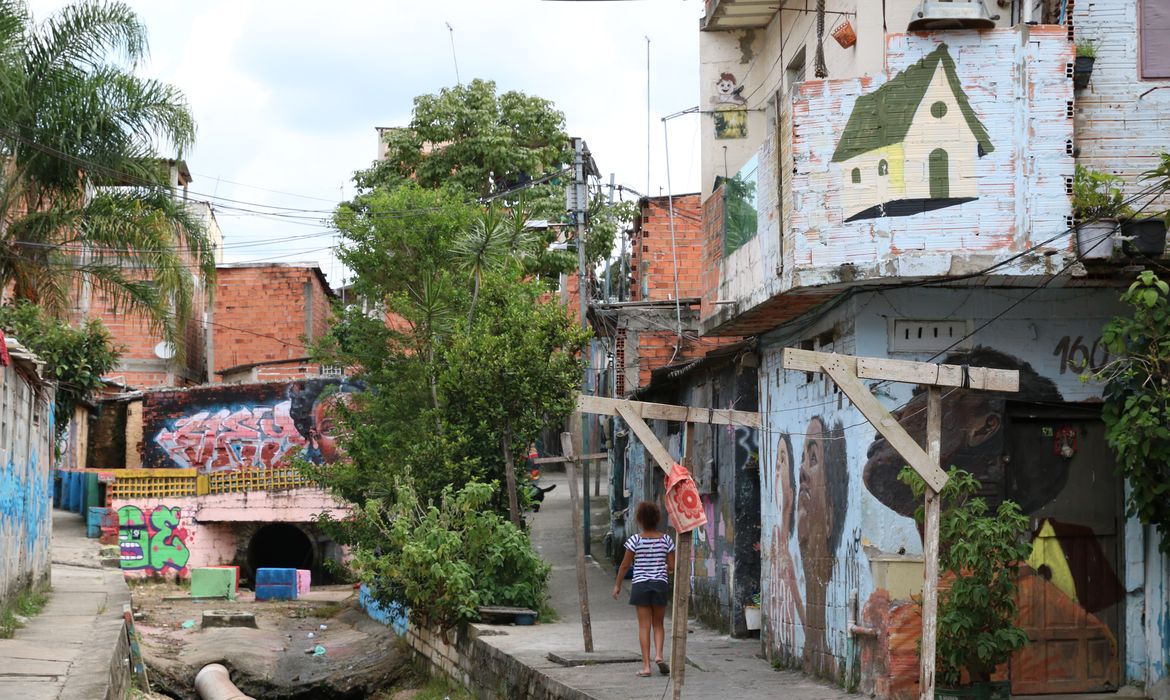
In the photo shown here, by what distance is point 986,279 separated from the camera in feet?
32.3

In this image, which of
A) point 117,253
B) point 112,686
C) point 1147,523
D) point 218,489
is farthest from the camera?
point 218,489

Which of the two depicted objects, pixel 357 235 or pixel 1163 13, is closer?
pixel 1163 13

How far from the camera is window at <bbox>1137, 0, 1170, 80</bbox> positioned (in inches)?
393

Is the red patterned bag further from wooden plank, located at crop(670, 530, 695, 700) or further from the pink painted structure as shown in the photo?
the pink painted structure

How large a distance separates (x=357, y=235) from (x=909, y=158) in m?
12.3

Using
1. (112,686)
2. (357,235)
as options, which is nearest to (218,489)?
(357,235)

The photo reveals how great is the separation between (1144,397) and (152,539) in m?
22.9

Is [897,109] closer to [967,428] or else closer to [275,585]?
[967,428]

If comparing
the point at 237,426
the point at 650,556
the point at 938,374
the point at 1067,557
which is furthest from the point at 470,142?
the point at 938,374

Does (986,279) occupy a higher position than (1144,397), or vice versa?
(986,279)

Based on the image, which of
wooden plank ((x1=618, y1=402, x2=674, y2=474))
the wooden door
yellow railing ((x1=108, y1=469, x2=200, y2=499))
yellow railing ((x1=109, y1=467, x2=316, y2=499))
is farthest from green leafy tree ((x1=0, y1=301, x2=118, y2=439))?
the wooden door

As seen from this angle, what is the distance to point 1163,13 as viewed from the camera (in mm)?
9984

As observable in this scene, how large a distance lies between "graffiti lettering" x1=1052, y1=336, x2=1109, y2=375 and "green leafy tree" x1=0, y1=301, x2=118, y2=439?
20042 mm

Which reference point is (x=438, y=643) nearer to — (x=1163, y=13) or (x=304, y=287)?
(x=1163, y=13)
